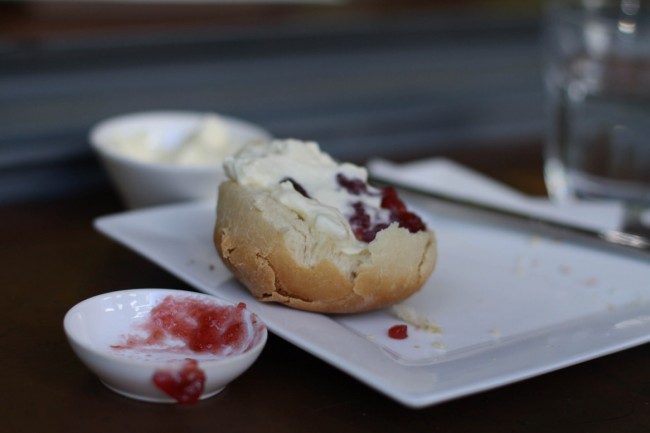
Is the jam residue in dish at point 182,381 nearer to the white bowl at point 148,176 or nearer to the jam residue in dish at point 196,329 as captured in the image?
the jam residue in dish at point 196,329

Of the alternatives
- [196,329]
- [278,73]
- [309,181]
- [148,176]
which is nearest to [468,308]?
[309,181]

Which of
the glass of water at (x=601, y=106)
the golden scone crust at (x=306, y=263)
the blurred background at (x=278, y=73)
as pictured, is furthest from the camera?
the glass of water at (x=601, y=106)

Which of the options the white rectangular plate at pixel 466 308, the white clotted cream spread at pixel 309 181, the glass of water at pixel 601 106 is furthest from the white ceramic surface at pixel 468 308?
the glass of water at pixel 601 106

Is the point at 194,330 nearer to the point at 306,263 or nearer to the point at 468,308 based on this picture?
the point at 306,263

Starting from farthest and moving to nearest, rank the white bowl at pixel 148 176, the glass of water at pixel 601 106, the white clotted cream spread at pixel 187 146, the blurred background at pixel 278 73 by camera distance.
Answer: the glass of water at pixel 601 106 → the blurred background at pixel 278 73 → the white clotted cream spread at pixel 187 146 → the white bowl at pixel 148 176

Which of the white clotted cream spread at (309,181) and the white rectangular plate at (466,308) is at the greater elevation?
the white clotted cream spread at (309,181)

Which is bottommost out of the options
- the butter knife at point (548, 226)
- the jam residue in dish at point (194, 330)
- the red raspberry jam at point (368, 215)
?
the butter knife at point (548, 226)

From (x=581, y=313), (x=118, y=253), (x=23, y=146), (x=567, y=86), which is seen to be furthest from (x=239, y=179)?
(x=567, y=86)
